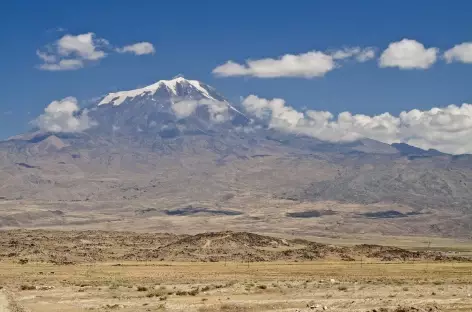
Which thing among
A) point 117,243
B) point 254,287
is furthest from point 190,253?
point 254,287

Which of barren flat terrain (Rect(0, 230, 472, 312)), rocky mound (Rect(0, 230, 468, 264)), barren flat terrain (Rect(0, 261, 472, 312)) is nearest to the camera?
barren flat terrain (Rect(0, 261, 472, 312))

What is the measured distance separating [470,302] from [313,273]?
105 ft

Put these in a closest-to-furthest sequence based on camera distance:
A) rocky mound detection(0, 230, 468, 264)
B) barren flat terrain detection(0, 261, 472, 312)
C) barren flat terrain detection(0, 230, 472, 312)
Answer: barren flat terrain detection(0, 261, 472, 312) → barren flat terrain detection(0, 230, 472, 312) → rocky mound detection(0, 230, 468, 264)

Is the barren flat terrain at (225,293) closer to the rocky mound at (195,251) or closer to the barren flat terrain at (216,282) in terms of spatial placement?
the barren flat terrain at (216,282)

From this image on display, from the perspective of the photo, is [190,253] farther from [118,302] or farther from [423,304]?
[423,304]

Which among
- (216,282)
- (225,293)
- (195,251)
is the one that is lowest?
(195,251)

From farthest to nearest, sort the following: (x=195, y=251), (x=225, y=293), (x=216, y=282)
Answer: (x=195, y=251), (x=216, y=282), (x=225, y=293)

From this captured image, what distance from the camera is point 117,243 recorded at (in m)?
123

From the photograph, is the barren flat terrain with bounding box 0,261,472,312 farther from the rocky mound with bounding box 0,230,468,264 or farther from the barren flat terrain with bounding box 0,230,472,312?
the rocky mound with bounding box 0,230,468,264

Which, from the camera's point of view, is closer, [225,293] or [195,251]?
[225,293]

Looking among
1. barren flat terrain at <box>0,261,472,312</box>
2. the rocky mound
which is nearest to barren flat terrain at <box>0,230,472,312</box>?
barren flat terrain at <box>0,261,472,312</box>

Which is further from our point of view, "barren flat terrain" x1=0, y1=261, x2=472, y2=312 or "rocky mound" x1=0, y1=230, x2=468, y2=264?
"rocky mound" x1=0, y1=230, x2=468, y2=264

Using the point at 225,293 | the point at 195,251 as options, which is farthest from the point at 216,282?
the point at 195,251

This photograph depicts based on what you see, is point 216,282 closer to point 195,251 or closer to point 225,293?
point 225,293
